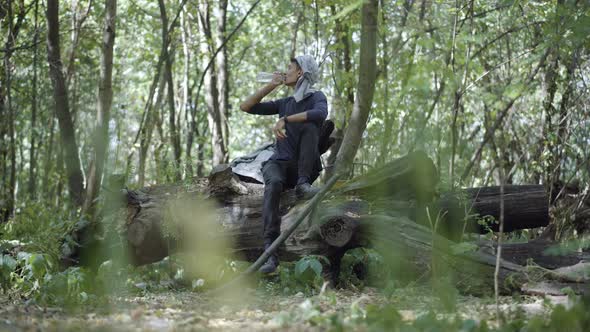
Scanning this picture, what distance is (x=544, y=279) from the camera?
5.22 m

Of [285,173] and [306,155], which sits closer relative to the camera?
[306,155]

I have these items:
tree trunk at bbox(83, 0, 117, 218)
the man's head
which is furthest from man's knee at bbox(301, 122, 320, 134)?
tree trunk at bbox(83, 0, 117, 218)

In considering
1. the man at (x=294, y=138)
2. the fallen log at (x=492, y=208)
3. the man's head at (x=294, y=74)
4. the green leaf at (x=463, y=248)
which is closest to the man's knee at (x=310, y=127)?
the man at (x=294, y=138)

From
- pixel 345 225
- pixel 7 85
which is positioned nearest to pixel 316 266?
pixel 345 225

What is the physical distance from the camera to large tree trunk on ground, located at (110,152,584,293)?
18.7 ft

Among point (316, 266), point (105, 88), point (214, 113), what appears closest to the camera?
point (316, 266)

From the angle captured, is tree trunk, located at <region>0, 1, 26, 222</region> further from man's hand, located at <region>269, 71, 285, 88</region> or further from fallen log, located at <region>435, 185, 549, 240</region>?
fallen log, located at <region>435, 185, 549, 240</region>

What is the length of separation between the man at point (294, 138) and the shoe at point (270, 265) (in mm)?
29

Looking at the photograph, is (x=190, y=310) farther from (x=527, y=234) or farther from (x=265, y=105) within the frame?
(x=527, y=234)

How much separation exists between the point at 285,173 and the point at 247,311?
205cm

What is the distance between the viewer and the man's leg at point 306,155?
6484 millimetres

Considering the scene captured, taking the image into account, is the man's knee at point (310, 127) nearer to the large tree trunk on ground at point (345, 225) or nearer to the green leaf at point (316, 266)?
the large tree trunk on ground at point (345, 225)

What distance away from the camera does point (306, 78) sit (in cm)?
668

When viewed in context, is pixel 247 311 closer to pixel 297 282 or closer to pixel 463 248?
pixel 297 282
